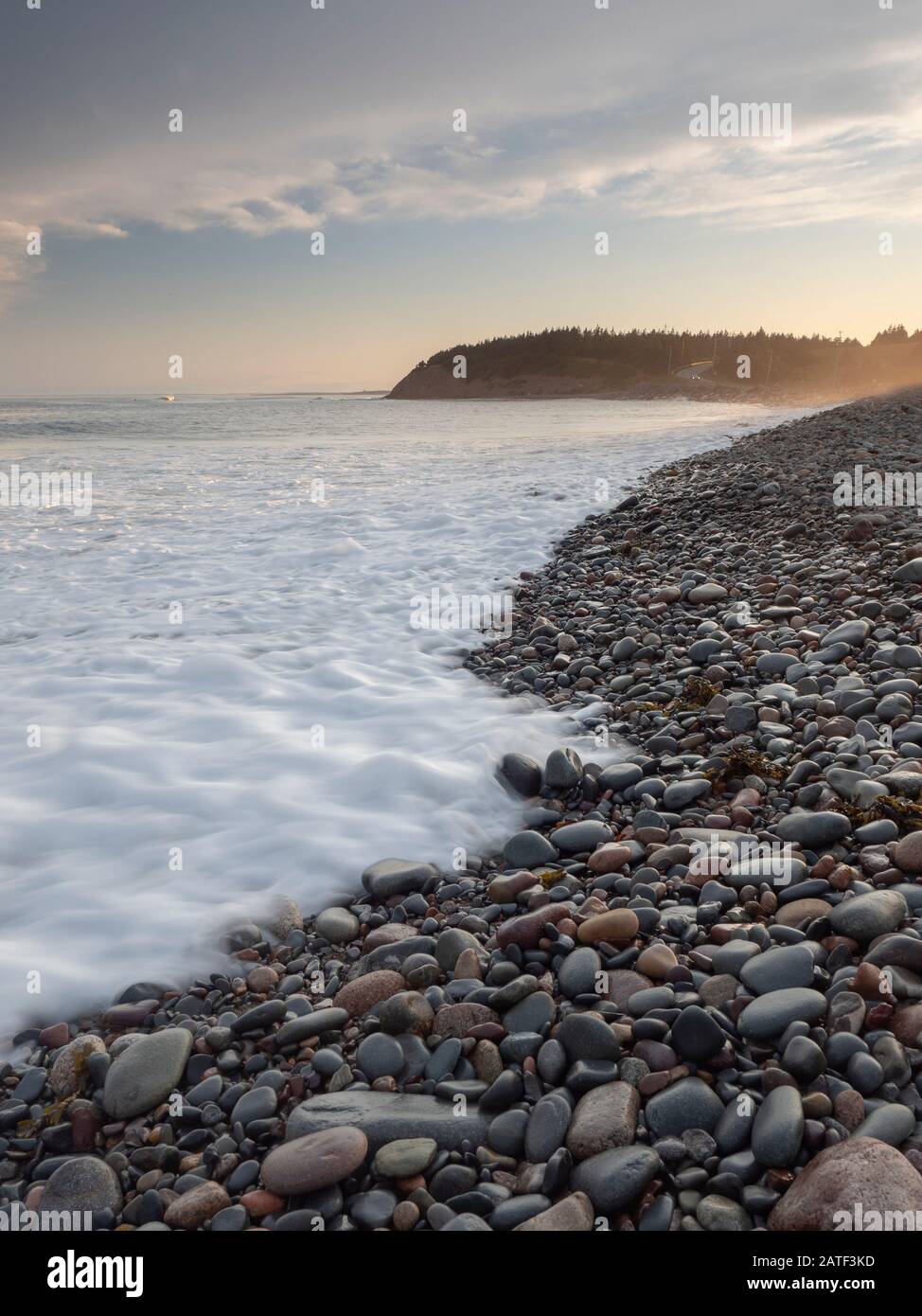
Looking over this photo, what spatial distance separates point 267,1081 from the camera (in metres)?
2.52

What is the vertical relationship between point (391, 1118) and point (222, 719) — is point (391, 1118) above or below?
below

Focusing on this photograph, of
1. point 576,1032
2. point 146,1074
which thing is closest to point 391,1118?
point 576,1032

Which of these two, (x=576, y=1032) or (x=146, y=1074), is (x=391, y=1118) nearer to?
(x=576, y=1032)

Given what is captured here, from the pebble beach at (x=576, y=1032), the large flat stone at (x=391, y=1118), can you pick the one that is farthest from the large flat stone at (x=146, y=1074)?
the large flat stone at (x=391, y=1118)

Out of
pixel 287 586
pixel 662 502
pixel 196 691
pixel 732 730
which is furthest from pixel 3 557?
pixel 732 730

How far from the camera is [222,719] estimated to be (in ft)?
18.2

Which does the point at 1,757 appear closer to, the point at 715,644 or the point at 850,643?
the point at 715,644

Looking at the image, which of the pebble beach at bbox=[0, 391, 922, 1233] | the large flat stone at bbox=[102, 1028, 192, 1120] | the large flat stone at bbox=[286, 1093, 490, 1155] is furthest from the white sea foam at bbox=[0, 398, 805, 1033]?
the large flat stone at bbox=[286, 1093, 490, 1155]

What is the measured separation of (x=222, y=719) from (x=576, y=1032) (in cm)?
378

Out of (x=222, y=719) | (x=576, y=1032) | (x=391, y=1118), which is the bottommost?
(x=391, y=1118)

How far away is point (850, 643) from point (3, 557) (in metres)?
10.5

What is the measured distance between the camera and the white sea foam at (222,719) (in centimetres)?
365

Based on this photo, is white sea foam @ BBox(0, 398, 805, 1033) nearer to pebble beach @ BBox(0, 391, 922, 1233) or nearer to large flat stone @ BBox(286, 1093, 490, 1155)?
pebble beach @ BBox(0, 391, 922, 1233)

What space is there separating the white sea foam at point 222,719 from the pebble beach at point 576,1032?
1.15 ft
